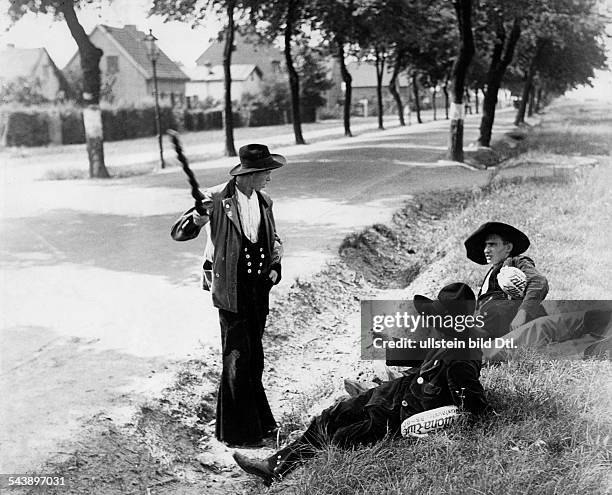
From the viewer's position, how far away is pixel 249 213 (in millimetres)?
3807

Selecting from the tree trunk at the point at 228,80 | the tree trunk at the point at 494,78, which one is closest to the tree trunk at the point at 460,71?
the tree trunk at the point at 494,78

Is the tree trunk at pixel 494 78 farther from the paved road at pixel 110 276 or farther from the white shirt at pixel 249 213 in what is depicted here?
the white shirt at pixel 249 213

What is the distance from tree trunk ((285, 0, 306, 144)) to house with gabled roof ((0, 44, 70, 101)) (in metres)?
1.80

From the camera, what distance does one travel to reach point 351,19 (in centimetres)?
659

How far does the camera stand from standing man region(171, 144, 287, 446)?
146 inches

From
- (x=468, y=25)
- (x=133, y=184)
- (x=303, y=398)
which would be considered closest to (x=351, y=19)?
(x=133, y=184)

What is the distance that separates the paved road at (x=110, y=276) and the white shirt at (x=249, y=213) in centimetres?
120

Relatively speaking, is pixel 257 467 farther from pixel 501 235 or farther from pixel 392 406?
pixel 501 235

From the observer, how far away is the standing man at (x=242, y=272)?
3705mm

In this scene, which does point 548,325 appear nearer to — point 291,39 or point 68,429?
point 68,429

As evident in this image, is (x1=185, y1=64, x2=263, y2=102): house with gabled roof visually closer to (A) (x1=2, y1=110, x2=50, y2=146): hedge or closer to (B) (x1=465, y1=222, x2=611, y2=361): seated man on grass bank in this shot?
(A) (x1=2, y1=110, x2=50, y2=146): hedge

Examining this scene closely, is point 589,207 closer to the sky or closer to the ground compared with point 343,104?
closer to the ground

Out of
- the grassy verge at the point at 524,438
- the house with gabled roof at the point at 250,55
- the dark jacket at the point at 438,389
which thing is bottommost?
the grassy verge at the point at 524,438

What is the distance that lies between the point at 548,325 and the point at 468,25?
10908 mm
